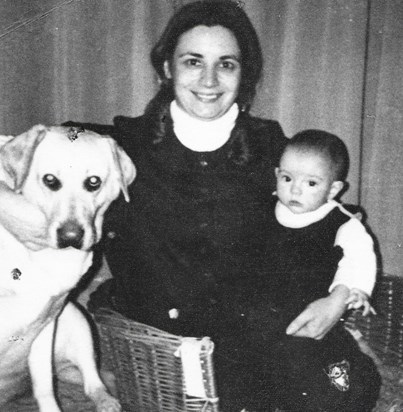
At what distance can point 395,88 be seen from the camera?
7.49 feet

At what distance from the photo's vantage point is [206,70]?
1.82 metres

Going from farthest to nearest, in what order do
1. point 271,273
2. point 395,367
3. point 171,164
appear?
1. point 395,367
2. point 171,164
3. point 271,273

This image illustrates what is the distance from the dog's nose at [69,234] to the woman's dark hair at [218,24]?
0.86 m

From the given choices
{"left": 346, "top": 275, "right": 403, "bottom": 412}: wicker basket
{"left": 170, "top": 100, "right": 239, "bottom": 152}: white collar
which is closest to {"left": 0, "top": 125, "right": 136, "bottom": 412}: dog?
{"left": 170, "top": 100, "right": 239, "bottom": 152}: white collar

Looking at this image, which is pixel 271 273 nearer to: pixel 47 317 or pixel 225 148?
pixel 225 148

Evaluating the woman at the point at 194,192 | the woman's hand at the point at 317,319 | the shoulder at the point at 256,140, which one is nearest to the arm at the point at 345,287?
the woman's hand at the point at 317,319

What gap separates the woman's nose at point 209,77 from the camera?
1803 millimetres

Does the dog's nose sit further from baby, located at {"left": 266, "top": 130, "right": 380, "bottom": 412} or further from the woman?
baby, located at {"left": 266, "top": 130, "right": 380, "bottom": 412}

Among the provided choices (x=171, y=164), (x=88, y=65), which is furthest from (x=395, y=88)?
(x=88, y=65)

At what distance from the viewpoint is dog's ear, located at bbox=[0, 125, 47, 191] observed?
1.43 m

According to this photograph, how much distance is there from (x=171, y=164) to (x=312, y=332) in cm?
78

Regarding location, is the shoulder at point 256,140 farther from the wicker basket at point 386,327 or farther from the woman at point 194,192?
the wicker basket at point 386,327

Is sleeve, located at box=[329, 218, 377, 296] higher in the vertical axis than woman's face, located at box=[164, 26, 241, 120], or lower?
lower

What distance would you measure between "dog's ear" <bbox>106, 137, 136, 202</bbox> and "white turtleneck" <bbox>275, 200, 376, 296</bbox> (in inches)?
22.1
